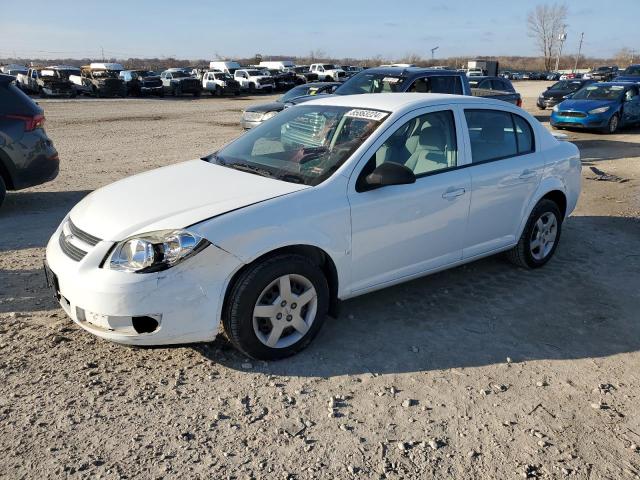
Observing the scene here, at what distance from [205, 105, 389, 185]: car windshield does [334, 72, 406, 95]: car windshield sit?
611cm

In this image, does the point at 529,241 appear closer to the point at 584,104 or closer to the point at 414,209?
the point at 414,209

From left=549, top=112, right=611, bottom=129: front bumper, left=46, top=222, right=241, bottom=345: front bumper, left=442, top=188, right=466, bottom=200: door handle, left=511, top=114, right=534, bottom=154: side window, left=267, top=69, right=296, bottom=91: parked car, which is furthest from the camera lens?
left=267, top=69, right=296, bottom=91: parked car

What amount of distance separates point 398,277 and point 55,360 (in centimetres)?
241

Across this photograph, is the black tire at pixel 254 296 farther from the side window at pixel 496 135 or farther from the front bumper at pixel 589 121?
the front bumper at pixel 589 121

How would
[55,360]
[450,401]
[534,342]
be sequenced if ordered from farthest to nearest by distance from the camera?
[534,342], [55,360], [450,401]

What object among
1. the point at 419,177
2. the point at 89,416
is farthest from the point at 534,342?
the point at 89,416

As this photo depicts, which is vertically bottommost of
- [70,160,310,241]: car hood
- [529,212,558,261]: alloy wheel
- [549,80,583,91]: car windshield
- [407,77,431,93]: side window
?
[529,212,558,261]: alloy wheel

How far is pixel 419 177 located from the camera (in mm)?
4320

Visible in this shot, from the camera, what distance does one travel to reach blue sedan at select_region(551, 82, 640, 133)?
1652 cm

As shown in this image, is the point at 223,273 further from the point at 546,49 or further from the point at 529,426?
the point at 546,49

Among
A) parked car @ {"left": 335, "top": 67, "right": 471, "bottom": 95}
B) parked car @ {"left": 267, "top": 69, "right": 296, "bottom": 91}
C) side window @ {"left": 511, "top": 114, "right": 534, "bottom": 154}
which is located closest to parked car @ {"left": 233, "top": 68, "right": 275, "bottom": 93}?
parked car @ {"left": 267, "top": 69, "right": 296, "bottom": 91}

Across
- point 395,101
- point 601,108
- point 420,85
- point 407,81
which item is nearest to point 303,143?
point 395,101

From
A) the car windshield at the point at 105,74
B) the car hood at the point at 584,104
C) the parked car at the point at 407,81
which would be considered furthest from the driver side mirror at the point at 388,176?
the car windshield at the point at 105,74

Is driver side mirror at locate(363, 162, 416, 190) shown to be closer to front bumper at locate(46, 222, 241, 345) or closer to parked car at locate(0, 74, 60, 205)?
front bumper at locate(46, 222, 241, 345)
